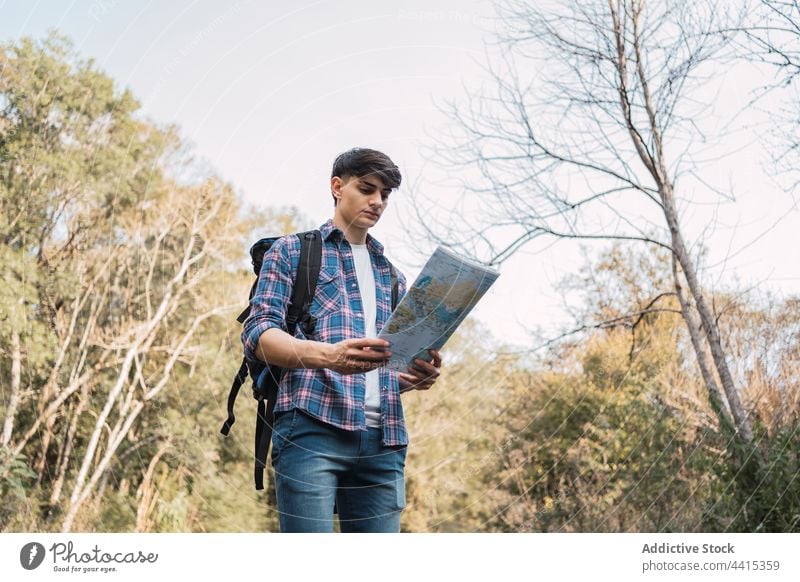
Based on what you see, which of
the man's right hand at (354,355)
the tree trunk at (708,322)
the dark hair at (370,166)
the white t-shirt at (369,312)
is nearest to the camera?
the man's right hand at (354,355)

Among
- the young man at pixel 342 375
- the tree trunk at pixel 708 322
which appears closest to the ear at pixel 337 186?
the young man at pixel 342 375

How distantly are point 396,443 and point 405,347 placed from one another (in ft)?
0.60

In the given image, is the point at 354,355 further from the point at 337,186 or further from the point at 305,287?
the point at 337,186

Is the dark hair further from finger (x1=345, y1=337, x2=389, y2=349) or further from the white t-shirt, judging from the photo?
finger (x1=345, y1=337, x2=389, y2=349)

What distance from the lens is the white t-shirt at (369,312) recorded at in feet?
5.17

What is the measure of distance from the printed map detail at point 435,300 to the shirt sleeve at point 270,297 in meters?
0.20

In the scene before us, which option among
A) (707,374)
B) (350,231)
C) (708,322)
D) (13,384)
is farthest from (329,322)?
(13,384)

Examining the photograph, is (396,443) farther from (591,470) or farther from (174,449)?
(174,449)

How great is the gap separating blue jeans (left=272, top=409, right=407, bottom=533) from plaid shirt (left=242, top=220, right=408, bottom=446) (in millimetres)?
27

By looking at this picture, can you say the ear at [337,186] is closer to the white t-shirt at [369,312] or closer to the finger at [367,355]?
the white t-shirt at [369,312]

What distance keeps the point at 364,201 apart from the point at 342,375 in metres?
0.36

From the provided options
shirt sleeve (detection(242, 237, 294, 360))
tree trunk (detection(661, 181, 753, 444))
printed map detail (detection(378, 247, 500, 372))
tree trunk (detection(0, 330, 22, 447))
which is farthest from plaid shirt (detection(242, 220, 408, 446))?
tree trunk (detection(0, 330, 22, 447))

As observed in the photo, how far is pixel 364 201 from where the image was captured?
1.68m

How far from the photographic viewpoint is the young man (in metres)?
1.49
